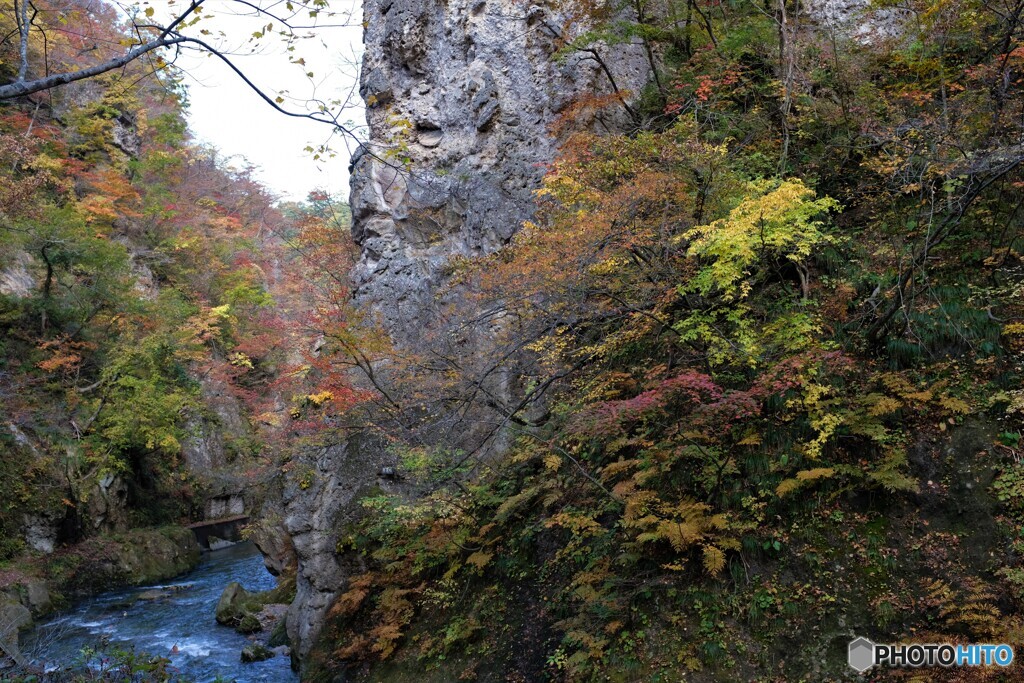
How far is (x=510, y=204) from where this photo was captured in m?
14.0

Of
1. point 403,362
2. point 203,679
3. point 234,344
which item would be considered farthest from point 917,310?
point 234,344

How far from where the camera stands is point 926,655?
18.9ft

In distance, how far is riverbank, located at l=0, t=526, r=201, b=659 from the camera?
1450cm

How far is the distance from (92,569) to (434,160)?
47.2ft

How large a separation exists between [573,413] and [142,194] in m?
23.6

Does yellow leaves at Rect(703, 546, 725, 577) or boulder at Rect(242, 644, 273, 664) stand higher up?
yellow leaves at Rect(703, 546, 725, 577)

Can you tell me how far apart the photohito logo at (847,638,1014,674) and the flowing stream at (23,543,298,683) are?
9.39 metres

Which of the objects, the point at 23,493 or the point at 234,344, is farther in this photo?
the point at 234,344

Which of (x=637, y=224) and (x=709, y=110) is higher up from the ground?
(x=709, y=110)

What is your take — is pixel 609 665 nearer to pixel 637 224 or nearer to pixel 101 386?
pixel 637 224

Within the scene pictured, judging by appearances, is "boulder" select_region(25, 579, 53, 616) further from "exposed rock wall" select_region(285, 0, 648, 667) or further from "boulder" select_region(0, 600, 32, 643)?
"exposed rock wall" select_region(285, 0, 648, 667)

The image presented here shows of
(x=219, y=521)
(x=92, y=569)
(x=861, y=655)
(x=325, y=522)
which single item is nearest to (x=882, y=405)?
(x=861, y=655)

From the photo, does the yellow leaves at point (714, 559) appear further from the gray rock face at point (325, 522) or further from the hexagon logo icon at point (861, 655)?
the gray rock face at point (325, 522)

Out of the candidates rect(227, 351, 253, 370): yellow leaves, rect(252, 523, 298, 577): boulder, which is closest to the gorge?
rect(252, 523, 298, 577): boulder
